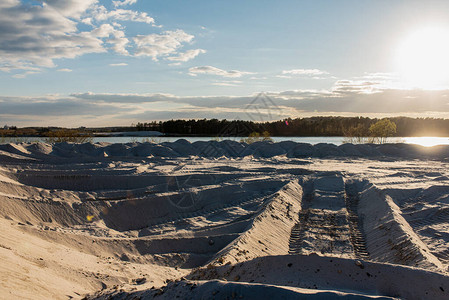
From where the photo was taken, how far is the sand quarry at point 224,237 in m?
3.17

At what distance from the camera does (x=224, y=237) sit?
5.50 meters

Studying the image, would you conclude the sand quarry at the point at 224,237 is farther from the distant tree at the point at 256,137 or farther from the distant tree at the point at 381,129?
the distant tree at the point at 381,129

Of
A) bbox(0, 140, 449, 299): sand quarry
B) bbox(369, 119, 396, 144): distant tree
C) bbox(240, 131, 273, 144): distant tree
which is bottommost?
bbox(0, 140, 449, 299): sand quarry

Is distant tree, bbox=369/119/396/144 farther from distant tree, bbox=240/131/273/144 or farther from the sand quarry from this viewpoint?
the sand quarry

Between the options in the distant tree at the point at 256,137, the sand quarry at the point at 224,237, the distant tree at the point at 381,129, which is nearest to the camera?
the sand quarry at the point at 224,237

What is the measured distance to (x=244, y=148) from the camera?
20188 millimetres

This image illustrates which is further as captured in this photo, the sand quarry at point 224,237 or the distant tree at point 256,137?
the distant tree at point 256,137

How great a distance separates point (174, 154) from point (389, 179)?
435 inches

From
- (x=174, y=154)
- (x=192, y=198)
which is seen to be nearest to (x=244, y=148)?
(x=174, y=154)

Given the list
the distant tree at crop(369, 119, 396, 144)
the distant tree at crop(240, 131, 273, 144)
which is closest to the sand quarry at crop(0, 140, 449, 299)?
the distant tree at crop(240, 131, 273, 144)

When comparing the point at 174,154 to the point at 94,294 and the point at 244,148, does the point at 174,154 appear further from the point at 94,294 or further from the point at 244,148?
the point at 94,294

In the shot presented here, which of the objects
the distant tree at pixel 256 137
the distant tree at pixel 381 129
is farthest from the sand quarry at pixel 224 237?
the distant tree at pixel 381 129

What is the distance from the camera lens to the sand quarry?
317 centimetres

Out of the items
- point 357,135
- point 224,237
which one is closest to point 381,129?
point 357,135
